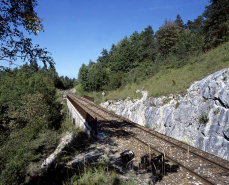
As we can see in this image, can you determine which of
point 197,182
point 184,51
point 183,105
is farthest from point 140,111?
point 184,51

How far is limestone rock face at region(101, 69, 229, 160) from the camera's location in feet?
24.0

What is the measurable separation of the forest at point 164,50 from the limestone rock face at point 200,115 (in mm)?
10573

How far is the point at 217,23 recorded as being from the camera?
20.9 meters

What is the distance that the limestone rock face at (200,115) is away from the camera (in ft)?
24.0

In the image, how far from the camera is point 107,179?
514 cm

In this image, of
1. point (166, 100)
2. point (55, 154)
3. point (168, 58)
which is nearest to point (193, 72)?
point (166, 100)

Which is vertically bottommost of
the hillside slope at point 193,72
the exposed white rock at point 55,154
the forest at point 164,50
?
the exposed white rock at point 55,154

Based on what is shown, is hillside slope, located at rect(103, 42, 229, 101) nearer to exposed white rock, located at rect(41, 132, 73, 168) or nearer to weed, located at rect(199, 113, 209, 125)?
weed, located at rect(199, 113, 209, 125)

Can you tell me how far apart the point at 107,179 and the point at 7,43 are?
468cm

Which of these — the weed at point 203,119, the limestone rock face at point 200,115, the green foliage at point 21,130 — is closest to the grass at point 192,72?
the limestone rock face at point 200,115

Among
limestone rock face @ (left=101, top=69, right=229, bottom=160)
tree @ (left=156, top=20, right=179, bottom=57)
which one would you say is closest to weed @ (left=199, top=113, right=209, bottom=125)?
limestone rock face @ (left=101, top=69, right=229, bottom=160)

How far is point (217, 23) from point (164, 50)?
1672 centimetres

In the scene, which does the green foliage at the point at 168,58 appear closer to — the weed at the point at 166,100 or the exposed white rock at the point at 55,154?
the weed at the point at 166,100

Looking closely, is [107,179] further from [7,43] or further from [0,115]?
[7,43]
